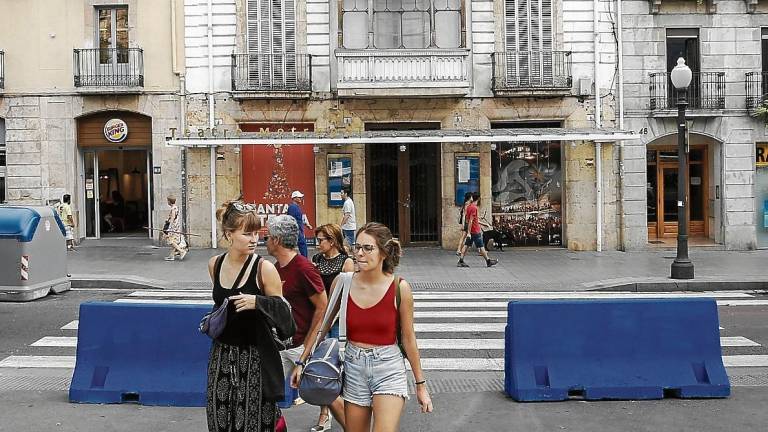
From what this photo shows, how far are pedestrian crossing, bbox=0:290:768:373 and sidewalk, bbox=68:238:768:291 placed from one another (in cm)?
63

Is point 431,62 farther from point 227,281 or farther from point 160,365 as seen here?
point 227,281

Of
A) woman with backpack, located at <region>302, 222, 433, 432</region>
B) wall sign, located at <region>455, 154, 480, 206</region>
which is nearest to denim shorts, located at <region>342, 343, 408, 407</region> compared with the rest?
woman with backpack, located at <region>302, 222, 433, 432</region>

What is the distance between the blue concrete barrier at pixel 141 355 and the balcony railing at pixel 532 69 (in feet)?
55.9

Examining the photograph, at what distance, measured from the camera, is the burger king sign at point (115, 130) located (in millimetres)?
23980

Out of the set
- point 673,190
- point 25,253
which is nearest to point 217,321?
point 25,253

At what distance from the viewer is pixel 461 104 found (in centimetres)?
2366

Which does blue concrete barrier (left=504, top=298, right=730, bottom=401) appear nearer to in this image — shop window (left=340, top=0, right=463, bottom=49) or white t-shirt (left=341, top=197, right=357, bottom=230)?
white t-shirt (left=341, top=197, right=357, bottom=230)

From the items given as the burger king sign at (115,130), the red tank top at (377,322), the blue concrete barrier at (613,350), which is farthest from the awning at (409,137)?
the red tank top at (377,322)

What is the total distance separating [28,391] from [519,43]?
1824 cm

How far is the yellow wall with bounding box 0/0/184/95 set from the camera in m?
23.5

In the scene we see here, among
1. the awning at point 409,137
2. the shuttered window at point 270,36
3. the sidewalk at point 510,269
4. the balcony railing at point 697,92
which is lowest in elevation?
the sidewalk at point 510,269

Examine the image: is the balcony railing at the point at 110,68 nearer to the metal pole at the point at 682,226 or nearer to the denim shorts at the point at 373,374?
the metal pole at the point at 682,226

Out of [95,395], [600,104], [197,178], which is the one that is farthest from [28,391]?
[600,104]

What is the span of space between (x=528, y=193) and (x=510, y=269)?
16.3 feet
